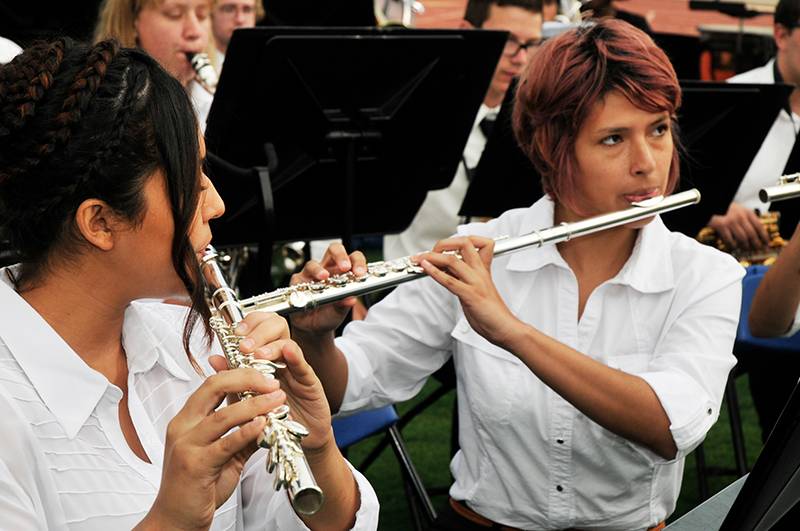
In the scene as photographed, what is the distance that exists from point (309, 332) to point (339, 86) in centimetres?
88

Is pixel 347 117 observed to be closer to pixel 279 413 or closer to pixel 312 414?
pixel 312 414

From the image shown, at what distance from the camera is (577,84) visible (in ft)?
6.56

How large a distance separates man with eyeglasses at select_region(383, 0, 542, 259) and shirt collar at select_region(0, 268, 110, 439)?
232 centimetres

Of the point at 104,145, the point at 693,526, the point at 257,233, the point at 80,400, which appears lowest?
the point at 257,233

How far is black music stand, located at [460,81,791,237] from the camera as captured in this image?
2.89m

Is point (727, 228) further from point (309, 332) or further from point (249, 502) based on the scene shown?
point (249, 502)

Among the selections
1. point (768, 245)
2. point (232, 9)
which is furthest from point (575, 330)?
point (232, 9)

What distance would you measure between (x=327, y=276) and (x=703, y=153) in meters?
1.59

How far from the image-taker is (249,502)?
5.06 ft

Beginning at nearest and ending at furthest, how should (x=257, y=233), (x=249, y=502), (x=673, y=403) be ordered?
1. (x=249, y=502)
2. (x=673, y=403)
3. (x=257, y=233)

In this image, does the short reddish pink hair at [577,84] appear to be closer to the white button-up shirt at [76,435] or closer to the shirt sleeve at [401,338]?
the shirt sleeve at [401,338]

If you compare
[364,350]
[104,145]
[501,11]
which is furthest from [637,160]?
[501,11]

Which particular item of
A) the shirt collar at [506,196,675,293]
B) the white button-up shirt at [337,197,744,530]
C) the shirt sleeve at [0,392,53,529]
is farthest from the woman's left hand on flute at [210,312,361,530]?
the shirt collar at [506,196,675,293]

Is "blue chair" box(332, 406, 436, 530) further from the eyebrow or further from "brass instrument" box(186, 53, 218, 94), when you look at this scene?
"brass instrument" box(186, 53, 218, 94)
